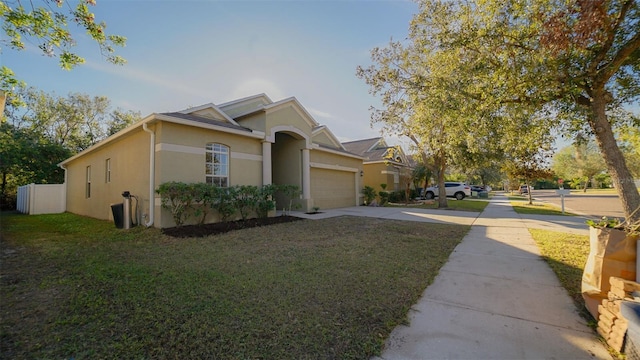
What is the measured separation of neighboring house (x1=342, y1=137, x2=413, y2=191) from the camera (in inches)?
858

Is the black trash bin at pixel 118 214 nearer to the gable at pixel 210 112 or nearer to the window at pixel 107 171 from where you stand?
the window at pixel 107 171

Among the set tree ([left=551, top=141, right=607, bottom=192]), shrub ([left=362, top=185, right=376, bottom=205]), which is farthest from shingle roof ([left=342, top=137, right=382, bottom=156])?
tree ([left=551, top=141, right=607, bottom=192])

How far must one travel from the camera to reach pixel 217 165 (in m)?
9.72

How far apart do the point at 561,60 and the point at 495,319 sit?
5410 millimetres

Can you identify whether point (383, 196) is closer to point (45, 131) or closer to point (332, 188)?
point (332, 188)

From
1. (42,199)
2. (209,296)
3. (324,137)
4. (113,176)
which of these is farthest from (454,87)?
(42,199)

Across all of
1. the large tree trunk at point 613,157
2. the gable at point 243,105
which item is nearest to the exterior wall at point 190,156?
the gable at point 243,105

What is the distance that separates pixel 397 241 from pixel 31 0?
10.5 metres

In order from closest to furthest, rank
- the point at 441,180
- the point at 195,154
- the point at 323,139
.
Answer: the point at 195,154 < the point at 441,180 < the point at 323,139

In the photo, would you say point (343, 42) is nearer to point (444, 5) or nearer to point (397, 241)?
point (444, 5)

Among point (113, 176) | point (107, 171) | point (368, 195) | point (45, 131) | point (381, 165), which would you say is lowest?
point (368, 195)

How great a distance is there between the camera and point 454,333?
2.65m

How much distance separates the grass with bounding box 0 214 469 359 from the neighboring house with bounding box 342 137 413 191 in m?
15.3

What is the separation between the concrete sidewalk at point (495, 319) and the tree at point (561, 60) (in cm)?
254
